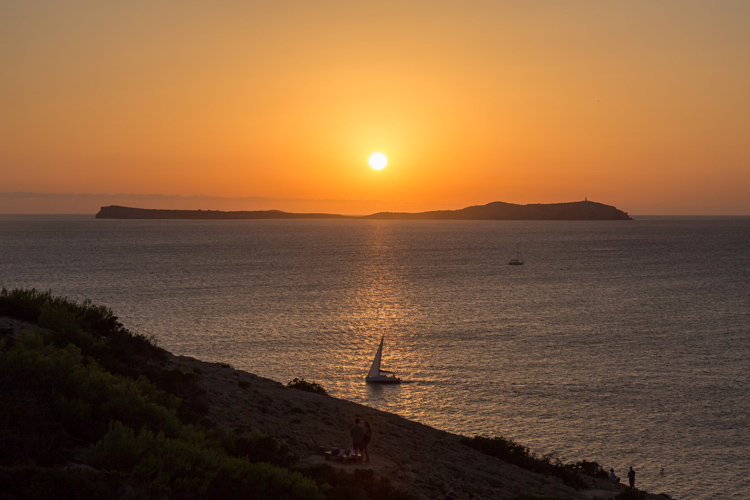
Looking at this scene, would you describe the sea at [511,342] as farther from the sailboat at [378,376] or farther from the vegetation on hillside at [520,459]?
the vegetation on hillside at [520,459]

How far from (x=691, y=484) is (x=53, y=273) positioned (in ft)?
404

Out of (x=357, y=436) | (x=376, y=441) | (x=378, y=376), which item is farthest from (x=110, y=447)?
(x=378, y=376)

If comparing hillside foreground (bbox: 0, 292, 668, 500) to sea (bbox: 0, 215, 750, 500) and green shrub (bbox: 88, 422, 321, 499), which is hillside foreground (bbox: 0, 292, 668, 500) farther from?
sea (bbox: 0, 215, 750, 500)

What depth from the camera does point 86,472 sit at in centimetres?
1130

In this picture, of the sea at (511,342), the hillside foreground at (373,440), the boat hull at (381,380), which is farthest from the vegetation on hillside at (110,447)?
the boat hull at (381,380)

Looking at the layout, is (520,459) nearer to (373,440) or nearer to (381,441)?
(381,441)

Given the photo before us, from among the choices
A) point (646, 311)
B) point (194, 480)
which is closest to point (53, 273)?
point (646, 311)

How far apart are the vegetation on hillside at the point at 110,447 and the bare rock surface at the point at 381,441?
3458 mm

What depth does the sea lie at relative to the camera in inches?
1751

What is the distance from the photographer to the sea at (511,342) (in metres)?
44.5

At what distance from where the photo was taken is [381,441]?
26266mm

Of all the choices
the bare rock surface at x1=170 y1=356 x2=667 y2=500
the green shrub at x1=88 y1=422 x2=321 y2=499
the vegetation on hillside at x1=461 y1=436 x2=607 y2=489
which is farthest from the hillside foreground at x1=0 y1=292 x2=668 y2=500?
the green shrub at x1=88 y1=422 x2=321 y2=499

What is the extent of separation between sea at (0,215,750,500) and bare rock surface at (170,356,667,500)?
598 inches

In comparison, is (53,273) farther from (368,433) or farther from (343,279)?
(368,433)
